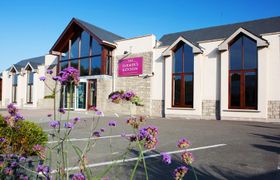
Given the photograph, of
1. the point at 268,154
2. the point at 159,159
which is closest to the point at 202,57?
the point at 268,154

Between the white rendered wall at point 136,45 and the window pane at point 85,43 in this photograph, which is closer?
the white rendered wall at point 136,45

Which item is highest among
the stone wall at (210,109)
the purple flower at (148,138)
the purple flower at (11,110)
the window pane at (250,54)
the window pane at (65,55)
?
the window pane at (65,55)

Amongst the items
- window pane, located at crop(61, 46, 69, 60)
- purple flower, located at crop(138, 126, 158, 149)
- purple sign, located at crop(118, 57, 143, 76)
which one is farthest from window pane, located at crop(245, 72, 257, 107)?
window pane, located at crop(61, 46, 69, 60)

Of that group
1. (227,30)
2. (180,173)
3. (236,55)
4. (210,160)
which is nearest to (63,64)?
(227,30)

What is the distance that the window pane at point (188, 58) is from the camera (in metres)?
16.1

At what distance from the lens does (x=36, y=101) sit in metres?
25.9

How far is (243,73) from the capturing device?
46.2ft

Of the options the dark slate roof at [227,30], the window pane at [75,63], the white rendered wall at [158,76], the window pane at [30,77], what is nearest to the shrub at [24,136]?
the white rendered wall at [158,76]

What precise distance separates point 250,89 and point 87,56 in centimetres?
1369

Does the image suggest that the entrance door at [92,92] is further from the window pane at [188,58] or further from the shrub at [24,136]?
the shrub at [24,136]

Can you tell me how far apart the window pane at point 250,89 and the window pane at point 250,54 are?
0.49 metres

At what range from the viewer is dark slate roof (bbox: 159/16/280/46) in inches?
624

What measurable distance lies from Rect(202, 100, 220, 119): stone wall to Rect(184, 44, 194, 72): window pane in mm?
2519

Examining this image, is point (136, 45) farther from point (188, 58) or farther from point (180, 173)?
point (180, 173)
